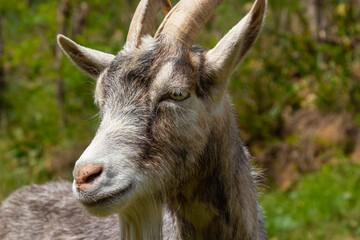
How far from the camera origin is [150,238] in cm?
353

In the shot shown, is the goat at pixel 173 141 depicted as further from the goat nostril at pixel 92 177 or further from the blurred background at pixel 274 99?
the blurred background at pixel 274 99

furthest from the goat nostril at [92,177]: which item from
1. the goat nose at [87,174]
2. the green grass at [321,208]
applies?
the green grass at [321,208]

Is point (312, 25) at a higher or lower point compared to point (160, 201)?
higher

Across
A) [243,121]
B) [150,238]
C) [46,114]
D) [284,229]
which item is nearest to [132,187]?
[150,238]

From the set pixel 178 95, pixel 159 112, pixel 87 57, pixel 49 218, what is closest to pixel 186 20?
pixel 178 95

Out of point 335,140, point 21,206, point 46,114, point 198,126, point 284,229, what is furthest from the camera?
point 46,114

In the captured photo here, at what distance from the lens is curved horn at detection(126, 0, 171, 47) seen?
3.86 m

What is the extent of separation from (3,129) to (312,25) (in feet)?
21.4

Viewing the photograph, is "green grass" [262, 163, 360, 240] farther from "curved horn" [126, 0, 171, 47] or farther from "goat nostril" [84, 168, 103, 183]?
"goat nostril" [84, 168, 103, 183]

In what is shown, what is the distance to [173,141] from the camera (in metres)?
3.34

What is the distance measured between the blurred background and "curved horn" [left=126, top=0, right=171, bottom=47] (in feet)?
13.1

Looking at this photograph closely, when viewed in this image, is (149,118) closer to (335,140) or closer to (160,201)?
(160,201)

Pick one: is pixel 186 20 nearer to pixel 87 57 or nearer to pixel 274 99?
pixel 87 57

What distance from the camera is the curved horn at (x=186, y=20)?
3.59 metres
